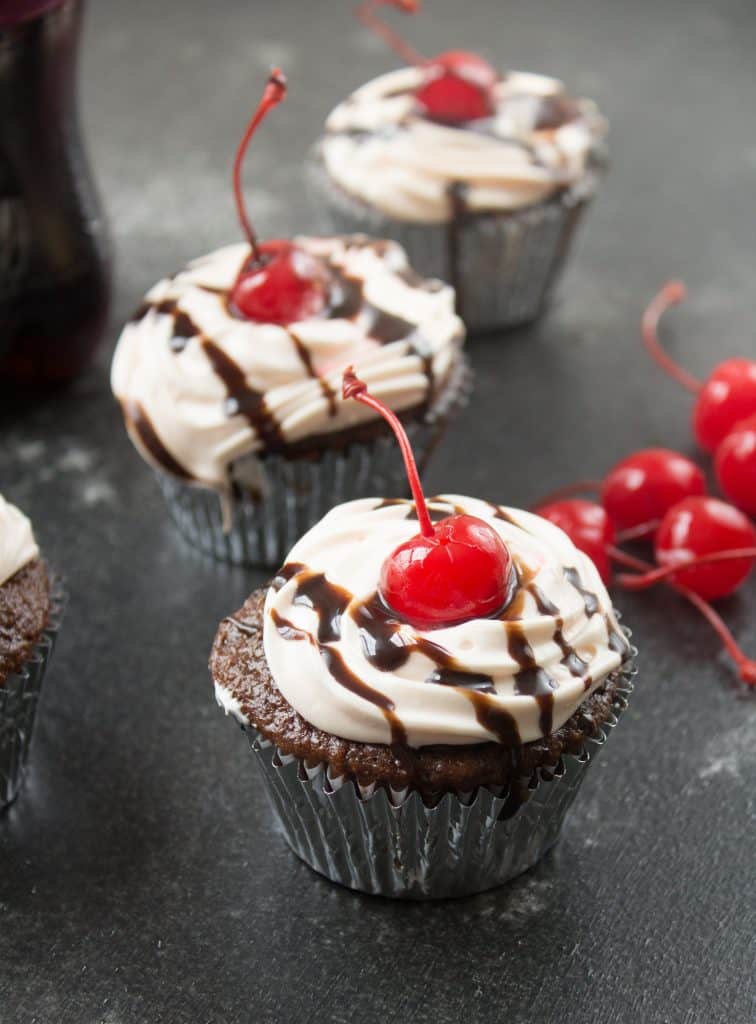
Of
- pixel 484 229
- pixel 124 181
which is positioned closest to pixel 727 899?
pixel 484 229

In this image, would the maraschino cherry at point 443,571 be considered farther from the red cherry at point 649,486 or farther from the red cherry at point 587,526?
the red cherry at point 649,486

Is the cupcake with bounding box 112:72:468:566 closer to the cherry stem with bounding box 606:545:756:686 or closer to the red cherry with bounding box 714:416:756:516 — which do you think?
the cherry stem with bounding box 606:545:756:686

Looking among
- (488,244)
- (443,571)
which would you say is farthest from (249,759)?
(488,244)

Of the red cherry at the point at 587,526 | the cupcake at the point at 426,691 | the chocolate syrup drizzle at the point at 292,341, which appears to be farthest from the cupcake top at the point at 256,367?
the cupcake at the point at 426,691

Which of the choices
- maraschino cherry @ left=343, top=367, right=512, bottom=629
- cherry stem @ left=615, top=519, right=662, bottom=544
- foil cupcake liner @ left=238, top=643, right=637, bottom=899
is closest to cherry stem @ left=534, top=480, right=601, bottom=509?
cherry stem @ left=615, top=519, right=662, bottom=544

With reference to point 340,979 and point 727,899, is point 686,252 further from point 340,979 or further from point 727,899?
point 340,979
